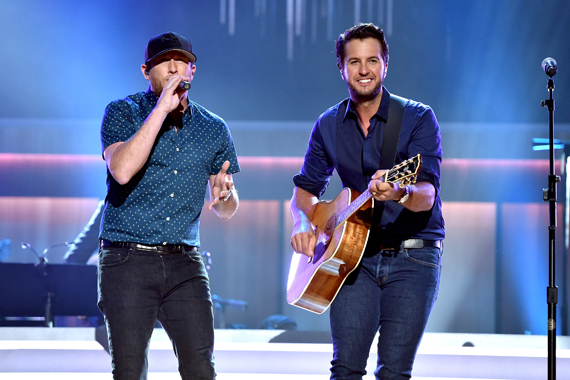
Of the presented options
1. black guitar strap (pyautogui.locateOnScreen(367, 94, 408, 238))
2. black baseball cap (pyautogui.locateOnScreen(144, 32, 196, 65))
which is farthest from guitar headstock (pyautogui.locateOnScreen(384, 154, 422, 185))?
black baseball cap (pyautogui.locateOnScreen(144, 32, 196, 65))

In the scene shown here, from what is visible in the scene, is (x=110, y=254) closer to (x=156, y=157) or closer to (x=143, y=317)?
(x=143, y=317)

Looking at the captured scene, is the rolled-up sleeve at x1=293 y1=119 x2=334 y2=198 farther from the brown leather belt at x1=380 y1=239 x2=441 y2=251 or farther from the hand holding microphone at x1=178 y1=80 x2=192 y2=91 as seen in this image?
the hand holding microphone at x1=178 y1=80 x2=192 y2=91

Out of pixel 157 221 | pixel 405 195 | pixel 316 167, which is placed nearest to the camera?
pixel 405 195

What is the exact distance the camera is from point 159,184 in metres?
2.17

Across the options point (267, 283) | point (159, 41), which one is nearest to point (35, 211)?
point (267, 283)

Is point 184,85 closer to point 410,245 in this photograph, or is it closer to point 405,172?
point 405,172

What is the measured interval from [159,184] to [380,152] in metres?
0.88

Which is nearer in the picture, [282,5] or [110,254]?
[110,254]

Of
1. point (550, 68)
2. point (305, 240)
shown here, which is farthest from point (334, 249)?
point (550, 68)

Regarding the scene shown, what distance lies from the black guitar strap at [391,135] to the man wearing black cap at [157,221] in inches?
24.9

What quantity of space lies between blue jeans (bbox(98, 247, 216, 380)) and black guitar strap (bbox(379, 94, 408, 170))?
87 centimetres

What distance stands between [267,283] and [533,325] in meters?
3.40

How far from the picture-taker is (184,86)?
81.4 inches

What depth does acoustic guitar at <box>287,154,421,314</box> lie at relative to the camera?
2045 mm
